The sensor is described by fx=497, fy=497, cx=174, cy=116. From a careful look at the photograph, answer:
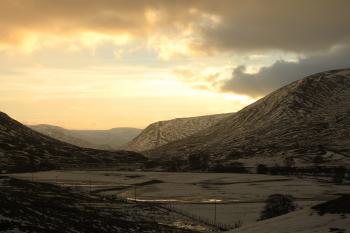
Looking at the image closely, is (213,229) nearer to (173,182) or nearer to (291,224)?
(291,224)

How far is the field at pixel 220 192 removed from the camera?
7906 cm

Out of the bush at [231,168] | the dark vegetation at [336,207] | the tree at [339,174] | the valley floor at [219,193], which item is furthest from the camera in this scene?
the bush at [231,168]

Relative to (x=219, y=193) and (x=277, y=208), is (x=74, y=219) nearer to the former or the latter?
(x=277, y=208)

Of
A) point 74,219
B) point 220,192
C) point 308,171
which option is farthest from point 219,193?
point 308,171

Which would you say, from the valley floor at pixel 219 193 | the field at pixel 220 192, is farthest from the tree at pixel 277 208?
the field at pixel 220 192

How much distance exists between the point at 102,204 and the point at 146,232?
983 inches

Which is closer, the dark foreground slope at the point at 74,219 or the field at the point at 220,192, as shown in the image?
the dark foreground slope at the point at 74,219

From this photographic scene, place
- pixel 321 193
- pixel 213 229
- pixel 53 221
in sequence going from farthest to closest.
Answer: pixel 321 193 < pixel 213 229 < pixel 53 221

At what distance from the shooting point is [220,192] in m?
110

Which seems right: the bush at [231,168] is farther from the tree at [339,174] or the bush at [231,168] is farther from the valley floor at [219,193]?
the tree at [339,174]

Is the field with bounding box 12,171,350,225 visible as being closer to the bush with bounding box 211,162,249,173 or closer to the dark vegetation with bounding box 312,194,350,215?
the bush with bounding box 211,162,249,173

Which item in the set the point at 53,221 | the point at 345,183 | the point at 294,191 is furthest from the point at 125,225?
the point at 345,183

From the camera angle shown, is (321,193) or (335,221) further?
(321,193)

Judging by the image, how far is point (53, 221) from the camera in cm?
4609
